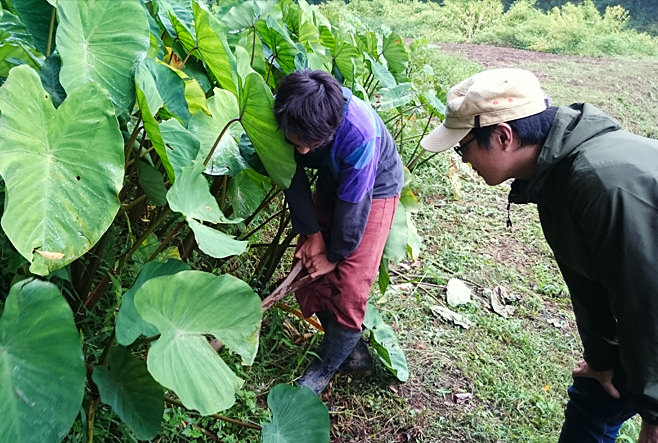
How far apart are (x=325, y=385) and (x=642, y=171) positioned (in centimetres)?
123

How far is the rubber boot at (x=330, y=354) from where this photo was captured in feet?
6.10

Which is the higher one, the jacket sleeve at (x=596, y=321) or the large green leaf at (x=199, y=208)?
the large green leaf at (x=199, y=208)

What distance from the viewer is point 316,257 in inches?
70.4

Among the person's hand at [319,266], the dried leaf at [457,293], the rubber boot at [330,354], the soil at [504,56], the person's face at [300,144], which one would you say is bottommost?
the soil at [504,56]

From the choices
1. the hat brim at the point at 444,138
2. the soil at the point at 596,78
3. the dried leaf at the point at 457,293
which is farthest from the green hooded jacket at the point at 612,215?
the soil at the point at 596,78

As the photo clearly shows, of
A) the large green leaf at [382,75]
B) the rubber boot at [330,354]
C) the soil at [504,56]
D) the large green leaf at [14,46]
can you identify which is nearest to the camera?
the large green leaf at [14,46]

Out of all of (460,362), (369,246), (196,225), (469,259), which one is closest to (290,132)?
(196,225)

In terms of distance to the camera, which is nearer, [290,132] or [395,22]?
[290,132]

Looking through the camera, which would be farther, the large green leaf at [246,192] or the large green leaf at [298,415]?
the large green leaf at [246,192]

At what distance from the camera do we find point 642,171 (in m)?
1.06

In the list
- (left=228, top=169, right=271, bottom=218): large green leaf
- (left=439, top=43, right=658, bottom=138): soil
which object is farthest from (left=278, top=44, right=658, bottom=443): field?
(left=439, top=43, right=658, bottom=138): soil

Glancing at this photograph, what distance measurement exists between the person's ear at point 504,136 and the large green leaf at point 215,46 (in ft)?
2.16

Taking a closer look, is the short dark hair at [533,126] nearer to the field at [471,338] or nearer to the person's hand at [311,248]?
the person's hand at [311,248]

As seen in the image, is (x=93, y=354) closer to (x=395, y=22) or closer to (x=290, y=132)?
(x=290, y=132)
